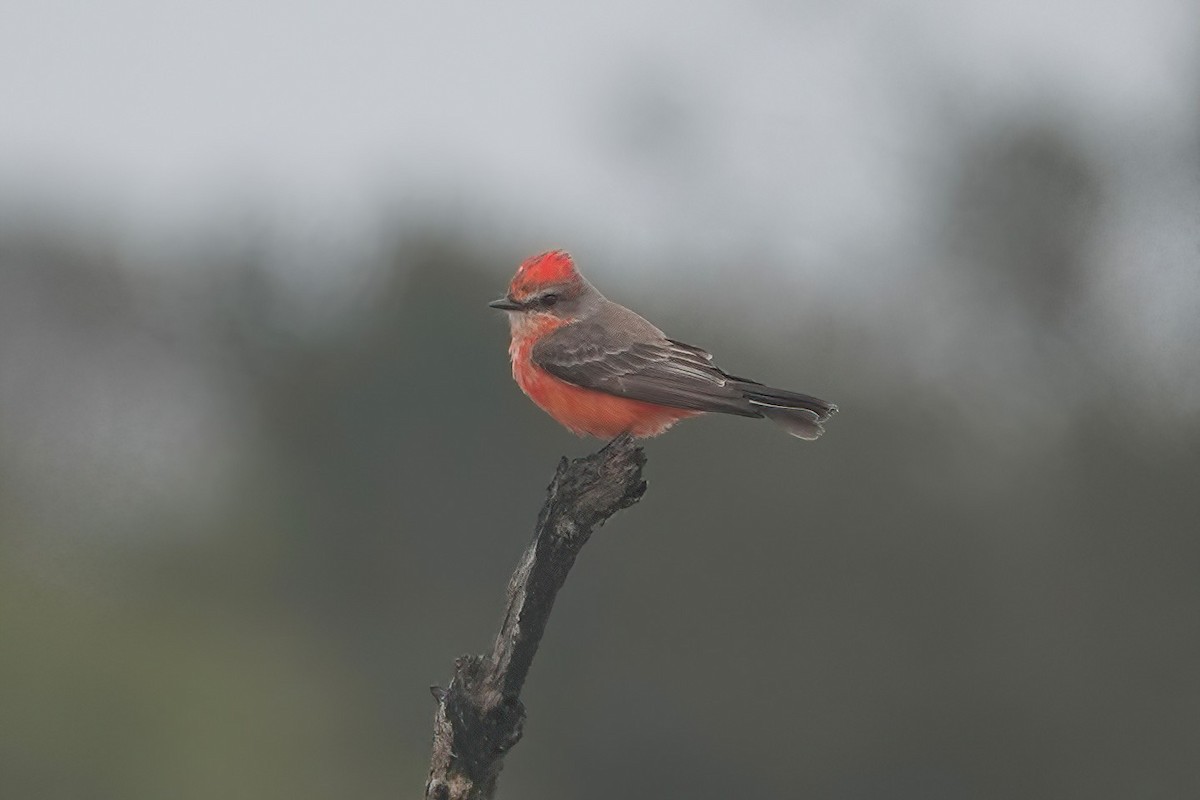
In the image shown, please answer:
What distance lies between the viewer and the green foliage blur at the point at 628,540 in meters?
29.3

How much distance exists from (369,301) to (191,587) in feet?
25.3

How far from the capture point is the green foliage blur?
29328 millimetres

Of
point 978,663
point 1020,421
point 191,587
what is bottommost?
point 191,587

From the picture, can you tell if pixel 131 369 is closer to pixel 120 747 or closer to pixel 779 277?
pixel 120 747

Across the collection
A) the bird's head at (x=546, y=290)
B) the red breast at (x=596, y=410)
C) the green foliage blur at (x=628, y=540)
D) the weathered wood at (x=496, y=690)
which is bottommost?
the green foliage blur at (x=628, y=540)

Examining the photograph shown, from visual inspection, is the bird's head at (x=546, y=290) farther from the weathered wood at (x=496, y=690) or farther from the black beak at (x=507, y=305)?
the weathered wood at (x=496, y=690)

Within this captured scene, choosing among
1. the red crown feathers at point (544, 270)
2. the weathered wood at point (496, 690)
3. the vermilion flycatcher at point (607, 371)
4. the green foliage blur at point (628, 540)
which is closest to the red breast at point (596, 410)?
the vermilion flycatcher at point (607, 371)

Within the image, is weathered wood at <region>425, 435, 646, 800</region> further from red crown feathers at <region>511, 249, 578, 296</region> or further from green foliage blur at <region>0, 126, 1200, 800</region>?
green foliage blur at <region>0, 126, 1200, 800</region>

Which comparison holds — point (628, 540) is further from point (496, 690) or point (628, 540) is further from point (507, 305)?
point (496, 690)

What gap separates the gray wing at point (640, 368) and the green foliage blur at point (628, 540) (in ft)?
38.4

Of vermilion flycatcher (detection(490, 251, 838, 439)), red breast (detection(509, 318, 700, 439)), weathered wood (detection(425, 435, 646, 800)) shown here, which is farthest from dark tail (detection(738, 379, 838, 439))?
weathered wood (detection(425, 435, 646, 800))

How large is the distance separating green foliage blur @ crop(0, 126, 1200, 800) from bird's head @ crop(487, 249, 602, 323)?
1157cm

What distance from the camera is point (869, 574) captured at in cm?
3344

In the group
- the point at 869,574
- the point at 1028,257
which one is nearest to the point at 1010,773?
the point at 869,574
